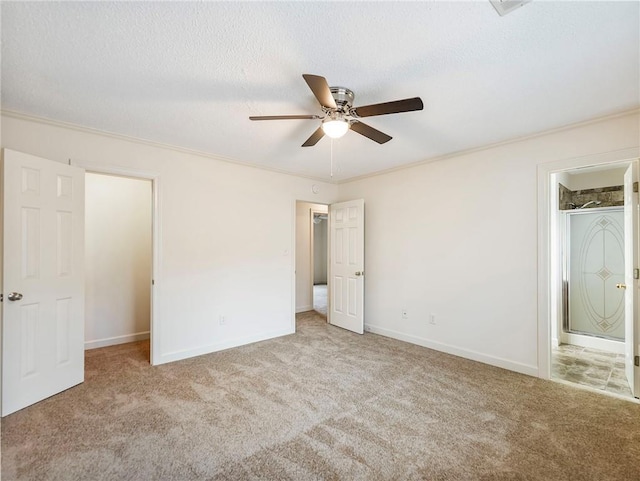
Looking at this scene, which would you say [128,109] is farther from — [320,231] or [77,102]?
[320,231]

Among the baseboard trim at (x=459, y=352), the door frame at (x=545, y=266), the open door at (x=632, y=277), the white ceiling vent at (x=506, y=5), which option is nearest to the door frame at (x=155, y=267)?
the baseboard trim at (x=459, y=352)

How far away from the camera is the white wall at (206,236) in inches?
113

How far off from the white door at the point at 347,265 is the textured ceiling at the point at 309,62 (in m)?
1.97

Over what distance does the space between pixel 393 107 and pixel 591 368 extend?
363 cm

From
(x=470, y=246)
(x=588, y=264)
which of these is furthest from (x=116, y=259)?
(x=588, y=264)

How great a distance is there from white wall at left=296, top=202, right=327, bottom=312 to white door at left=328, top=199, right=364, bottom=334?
108 centimetres

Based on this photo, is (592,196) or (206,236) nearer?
(206,236)

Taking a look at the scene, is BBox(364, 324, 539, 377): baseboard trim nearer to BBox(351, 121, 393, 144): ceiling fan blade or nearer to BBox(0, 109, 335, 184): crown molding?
BBox(351, 121, 393, 144): ceiling fan blade

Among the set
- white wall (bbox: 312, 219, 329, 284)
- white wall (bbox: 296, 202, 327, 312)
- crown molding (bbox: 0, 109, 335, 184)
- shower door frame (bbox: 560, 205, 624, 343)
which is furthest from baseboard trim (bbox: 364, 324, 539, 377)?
white wall (bbox: 312, 219, 329, 284)

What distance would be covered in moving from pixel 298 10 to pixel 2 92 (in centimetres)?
240

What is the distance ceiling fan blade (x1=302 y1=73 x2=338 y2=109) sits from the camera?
1532mm

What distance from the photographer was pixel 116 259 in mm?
3994

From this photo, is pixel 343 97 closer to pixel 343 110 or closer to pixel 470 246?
pixel 343 110

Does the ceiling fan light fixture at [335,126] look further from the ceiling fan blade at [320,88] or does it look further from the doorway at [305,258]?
the doorway at [305,258]
